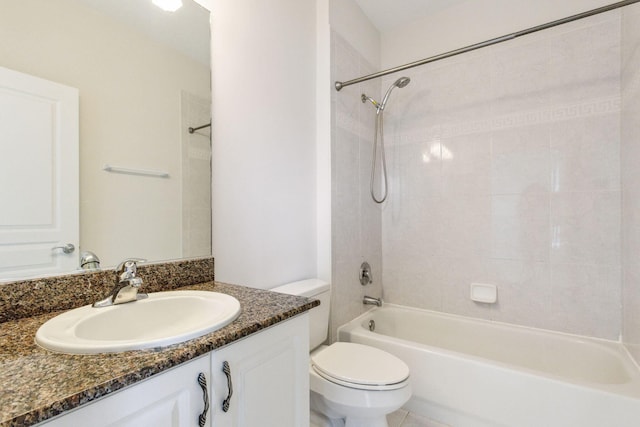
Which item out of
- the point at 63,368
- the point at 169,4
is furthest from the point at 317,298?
the point at 169,4

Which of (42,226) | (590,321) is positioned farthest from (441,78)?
(42,226)

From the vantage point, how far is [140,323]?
90cm

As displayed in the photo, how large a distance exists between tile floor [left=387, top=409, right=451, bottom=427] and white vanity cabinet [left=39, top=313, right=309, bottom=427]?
896mm

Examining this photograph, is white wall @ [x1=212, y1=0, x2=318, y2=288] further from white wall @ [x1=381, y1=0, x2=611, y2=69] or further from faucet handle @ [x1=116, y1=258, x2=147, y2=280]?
white wall @ [x1=381, y1=0, x2=611, y2=69]

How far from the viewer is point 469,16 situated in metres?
2.12

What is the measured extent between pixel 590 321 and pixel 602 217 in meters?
0.61

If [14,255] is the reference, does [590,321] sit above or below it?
below

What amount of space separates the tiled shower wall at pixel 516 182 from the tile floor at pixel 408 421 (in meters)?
0.79

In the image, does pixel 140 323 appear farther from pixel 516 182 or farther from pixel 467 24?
pixel 467 24

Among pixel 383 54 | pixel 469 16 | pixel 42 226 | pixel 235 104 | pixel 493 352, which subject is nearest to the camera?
pixel 42 226

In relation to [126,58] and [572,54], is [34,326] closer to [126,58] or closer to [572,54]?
[126,58]

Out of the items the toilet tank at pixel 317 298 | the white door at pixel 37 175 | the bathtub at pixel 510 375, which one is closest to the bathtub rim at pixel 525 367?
the bathtub at pixel 510 375

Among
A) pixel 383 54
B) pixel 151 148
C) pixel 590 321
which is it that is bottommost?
pixel 590 321

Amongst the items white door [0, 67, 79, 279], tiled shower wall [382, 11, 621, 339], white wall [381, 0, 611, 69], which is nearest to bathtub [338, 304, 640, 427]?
tiled shower wall [382, 11, 621, 339]
